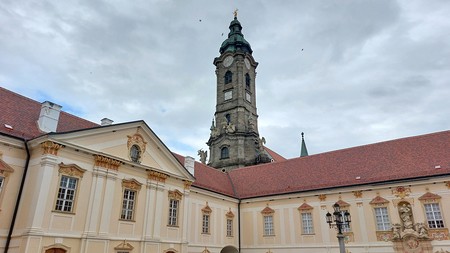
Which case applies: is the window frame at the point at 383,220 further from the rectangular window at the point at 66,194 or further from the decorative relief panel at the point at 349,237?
the rectangular window at the point at 66,194

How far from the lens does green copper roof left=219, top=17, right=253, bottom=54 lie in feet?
167

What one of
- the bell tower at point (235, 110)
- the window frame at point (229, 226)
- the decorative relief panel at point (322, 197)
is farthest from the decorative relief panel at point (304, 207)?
the bell tower at point (235, 110)

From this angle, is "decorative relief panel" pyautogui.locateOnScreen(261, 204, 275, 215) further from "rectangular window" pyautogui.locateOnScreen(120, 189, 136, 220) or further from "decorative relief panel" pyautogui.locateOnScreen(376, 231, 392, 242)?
"rectangular window" pyautogui.locateOnScreen(120, 189, 136, 220)

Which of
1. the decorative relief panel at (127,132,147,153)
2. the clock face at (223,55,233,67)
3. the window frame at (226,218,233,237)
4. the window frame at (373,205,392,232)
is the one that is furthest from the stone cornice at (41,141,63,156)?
the clock face at (223,55,233,67)

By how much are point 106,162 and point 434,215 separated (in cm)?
1974

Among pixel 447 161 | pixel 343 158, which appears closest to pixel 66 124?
pixel 343 158

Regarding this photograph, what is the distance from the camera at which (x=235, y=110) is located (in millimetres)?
46000

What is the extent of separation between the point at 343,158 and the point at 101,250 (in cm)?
1934

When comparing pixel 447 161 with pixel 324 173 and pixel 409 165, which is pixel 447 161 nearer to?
pixel 409 165

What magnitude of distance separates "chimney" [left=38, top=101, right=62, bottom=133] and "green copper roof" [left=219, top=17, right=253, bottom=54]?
35.5 m

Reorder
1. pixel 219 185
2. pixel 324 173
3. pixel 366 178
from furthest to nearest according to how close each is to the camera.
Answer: pixel 219 185 < pixel 324 173 < pixel 366 178

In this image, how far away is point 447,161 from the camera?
2166 centimetres

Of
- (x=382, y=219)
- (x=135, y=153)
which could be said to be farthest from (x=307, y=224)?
(x=135, y=153)

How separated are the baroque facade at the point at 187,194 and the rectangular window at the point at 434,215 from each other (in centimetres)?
5
